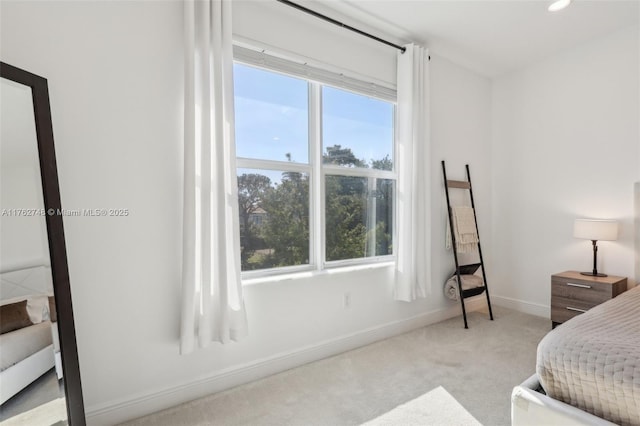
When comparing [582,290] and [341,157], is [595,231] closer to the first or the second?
[582,290]

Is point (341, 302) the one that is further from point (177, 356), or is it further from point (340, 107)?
point (340, 107)

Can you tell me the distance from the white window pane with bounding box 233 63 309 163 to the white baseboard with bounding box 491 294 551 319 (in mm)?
2796

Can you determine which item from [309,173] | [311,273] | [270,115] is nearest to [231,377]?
[311,273]

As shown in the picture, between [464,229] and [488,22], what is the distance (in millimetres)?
1791

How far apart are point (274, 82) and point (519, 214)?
114 inches

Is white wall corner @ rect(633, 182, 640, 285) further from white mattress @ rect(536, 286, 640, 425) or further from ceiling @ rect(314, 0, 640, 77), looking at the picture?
white mattress @ rect(536, 286, 640, 425)

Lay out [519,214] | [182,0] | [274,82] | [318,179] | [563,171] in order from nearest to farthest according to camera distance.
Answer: [182,0], [274,82], [318,179], [563,171], [519,214]

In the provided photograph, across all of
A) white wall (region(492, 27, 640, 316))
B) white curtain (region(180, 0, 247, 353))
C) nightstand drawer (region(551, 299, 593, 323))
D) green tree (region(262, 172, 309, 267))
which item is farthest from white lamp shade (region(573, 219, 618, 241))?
white curtain (region(180, 0, 247, 353))

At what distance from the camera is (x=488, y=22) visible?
2.66 meters

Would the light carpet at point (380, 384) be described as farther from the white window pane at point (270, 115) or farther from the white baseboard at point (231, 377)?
the white window pane at point (270, 115)

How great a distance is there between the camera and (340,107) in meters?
2.68

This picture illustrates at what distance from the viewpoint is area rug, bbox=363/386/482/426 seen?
1.71 meters

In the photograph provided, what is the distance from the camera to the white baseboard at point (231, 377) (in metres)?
1.73

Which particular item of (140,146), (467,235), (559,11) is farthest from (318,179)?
(559,11)
